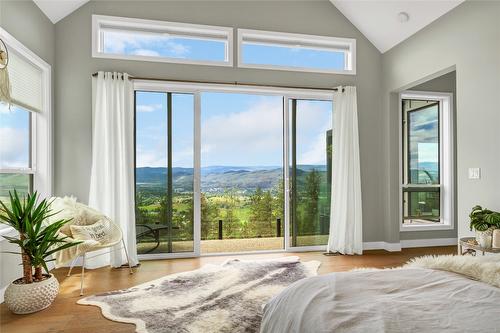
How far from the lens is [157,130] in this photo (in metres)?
4.45

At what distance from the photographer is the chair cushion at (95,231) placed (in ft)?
11.4

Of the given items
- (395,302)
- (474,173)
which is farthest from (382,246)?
(395,302)

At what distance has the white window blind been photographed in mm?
3243

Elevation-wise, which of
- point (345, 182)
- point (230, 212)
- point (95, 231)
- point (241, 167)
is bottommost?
point (230, 212)

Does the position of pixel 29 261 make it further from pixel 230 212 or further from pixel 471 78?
pixel 230 212

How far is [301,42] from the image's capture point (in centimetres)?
486

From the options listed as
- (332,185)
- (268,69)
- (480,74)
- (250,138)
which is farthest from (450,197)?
(250,138)

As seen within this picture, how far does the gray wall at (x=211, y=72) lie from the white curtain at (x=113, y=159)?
20 centimetres

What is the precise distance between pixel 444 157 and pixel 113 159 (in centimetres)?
491

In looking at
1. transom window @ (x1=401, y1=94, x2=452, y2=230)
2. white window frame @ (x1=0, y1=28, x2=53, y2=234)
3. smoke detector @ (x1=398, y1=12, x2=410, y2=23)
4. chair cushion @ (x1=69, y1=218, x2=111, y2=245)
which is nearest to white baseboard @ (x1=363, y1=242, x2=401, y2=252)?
transom window @ (x1=401, y1=94, x2=452, y2=230)

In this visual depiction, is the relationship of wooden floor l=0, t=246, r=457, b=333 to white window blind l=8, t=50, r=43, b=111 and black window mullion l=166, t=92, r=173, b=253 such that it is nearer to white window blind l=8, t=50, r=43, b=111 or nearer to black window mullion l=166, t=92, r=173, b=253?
black window mullion l=166, t=92, r=173, b=253

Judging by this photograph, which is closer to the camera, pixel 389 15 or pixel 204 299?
pixel 204 299

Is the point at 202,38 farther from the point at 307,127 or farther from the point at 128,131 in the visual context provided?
the point at 307,127

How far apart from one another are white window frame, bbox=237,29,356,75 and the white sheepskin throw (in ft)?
11.3
